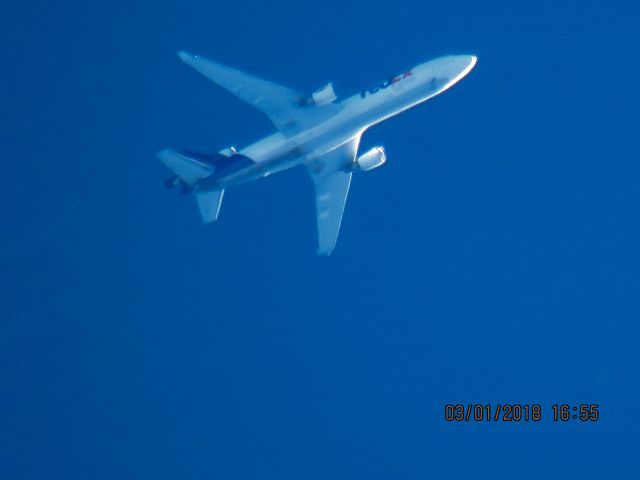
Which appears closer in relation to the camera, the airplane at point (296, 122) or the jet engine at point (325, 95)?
the airplane at point (296, 122)

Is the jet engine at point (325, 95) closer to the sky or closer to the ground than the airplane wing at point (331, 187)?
closer to the sky

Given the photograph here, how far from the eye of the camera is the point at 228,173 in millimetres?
36375

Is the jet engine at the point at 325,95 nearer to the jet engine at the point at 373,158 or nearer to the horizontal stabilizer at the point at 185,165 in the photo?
the jet engine at the point at 373,158

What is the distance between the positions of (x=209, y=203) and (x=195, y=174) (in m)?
1.77

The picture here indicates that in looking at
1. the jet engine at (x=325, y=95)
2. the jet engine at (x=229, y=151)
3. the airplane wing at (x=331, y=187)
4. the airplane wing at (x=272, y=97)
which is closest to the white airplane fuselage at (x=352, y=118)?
the jet engine at (x=229, y=151)

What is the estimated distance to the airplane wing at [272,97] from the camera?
35.6 m

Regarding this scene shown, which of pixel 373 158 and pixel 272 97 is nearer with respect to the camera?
pixel 272 97

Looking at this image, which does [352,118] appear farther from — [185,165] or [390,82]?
[185,165]

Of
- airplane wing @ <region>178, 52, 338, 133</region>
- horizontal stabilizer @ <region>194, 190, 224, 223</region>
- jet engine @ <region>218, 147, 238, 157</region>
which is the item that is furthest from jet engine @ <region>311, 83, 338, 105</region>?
horizontal stabilizer @ <region>194, 190, 224, 223</region>

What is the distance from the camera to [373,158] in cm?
3725

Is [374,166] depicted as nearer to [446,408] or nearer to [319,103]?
[319,103]

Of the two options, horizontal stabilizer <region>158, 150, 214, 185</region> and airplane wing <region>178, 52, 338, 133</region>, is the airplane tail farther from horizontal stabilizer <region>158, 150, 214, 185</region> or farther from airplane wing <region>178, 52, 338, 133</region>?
airplane wing <region>178, 52, 338, 133</region>

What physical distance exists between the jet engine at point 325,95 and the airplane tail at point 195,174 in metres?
6.31

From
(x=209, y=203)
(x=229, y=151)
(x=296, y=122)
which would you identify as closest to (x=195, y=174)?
(x=209, y=203)
